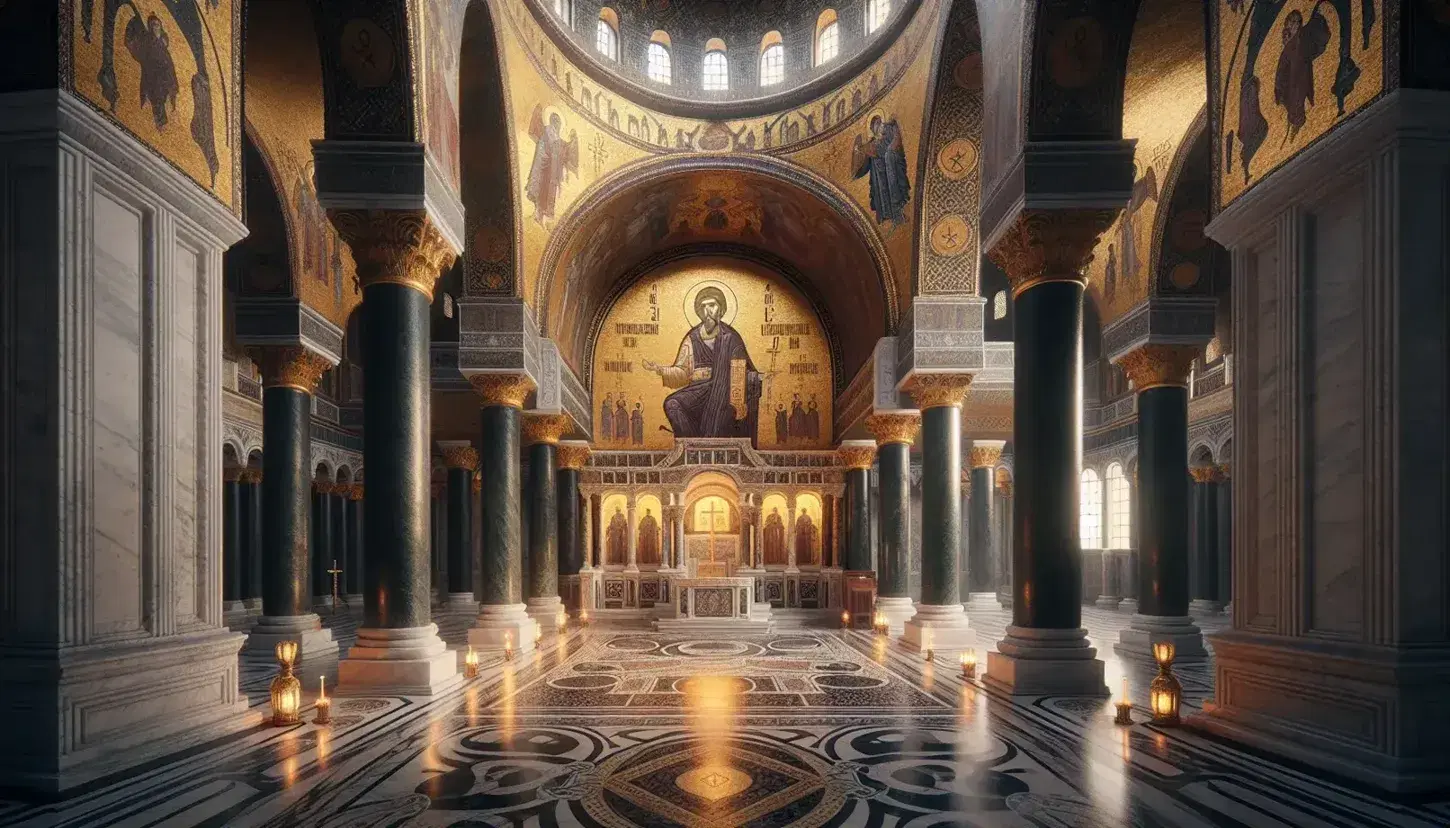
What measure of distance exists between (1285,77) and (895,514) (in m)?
11.8

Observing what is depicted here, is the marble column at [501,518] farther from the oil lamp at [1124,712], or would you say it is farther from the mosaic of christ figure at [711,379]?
the mosaic of christ figure at [711,379]

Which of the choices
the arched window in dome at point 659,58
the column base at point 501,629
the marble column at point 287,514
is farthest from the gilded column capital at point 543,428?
the arched window in dome at point 659,58

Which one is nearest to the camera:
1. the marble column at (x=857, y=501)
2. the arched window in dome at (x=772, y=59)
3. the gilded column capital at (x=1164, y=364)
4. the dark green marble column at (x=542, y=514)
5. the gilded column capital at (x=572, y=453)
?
the gilded column capital at (x=1164, y=364)

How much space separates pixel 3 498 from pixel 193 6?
387cm

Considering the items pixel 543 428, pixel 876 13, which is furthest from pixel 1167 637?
pixel 876 13

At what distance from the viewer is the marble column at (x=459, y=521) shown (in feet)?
72.2

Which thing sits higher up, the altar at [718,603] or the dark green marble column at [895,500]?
the dark green marble column at [895,500]

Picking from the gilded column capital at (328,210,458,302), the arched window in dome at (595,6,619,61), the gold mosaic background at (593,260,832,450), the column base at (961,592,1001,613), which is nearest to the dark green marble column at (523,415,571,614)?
the gold mosaic background at (593,260,832,450)

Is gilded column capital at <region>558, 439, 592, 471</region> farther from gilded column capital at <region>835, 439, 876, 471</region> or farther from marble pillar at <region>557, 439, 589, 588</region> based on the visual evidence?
gilded column capital at <region>835, 439, 876, 471</region>

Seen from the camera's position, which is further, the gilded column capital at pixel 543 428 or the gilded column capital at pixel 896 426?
the gilded column capital at pixel 543 428

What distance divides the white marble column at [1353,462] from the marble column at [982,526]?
554 inches

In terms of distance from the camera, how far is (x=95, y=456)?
215 inches

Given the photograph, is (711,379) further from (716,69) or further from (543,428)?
(716,69)

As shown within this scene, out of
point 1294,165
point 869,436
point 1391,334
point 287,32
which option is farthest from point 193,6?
point 869,436
